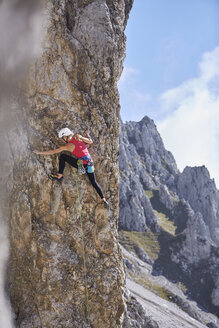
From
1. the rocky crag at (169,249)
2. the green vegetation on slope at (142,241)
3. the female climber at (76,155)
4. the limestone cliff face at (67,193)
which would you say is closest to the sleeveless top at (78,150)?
the female climber at (76,155)

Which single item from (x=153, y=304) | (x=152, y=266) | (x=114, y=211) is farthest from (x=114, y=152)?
(x=152, y=266)

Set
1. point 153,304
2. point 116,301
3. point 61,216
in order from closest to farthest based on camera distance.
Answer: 1. point 61,216
2. point 116,301
3. point 153,304

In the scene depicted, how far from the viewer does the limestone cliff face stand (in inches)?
506

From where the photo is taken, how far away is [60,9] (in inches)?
571

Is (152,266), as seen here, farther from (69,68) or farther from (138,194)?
(69,68)

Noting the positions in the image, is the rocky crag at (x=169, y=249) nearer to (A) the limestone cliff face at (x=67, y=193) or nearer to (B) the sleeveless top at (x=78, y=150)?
(A) the limestone cliff face at (x=67, y=193)

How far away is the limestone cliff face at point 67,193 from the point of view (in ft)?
42.2

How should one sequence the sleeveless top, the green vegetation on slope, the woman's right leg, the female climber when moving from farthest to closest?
the green vegetation on slope → the sleeveless top → the woman's right leg → the female climber

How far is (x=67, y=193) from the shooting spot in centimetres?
1403

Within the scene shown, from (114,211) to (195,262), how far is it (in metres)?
135

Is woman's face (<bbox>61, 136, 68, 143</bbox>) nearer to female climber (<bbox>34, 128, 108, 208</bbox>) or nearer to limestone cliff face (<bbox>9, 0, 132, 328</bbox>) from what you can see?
female climber (<bbox>34, 128, 108, 208</bbox>)

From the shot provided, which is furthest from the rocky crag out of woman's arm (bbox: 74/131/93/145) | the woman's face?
the woman's face

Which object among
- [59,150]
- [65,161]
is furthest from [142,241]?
[59,150]

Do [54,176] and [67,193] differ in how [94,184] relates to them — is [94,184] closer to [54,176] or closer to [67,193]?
[67,193]
